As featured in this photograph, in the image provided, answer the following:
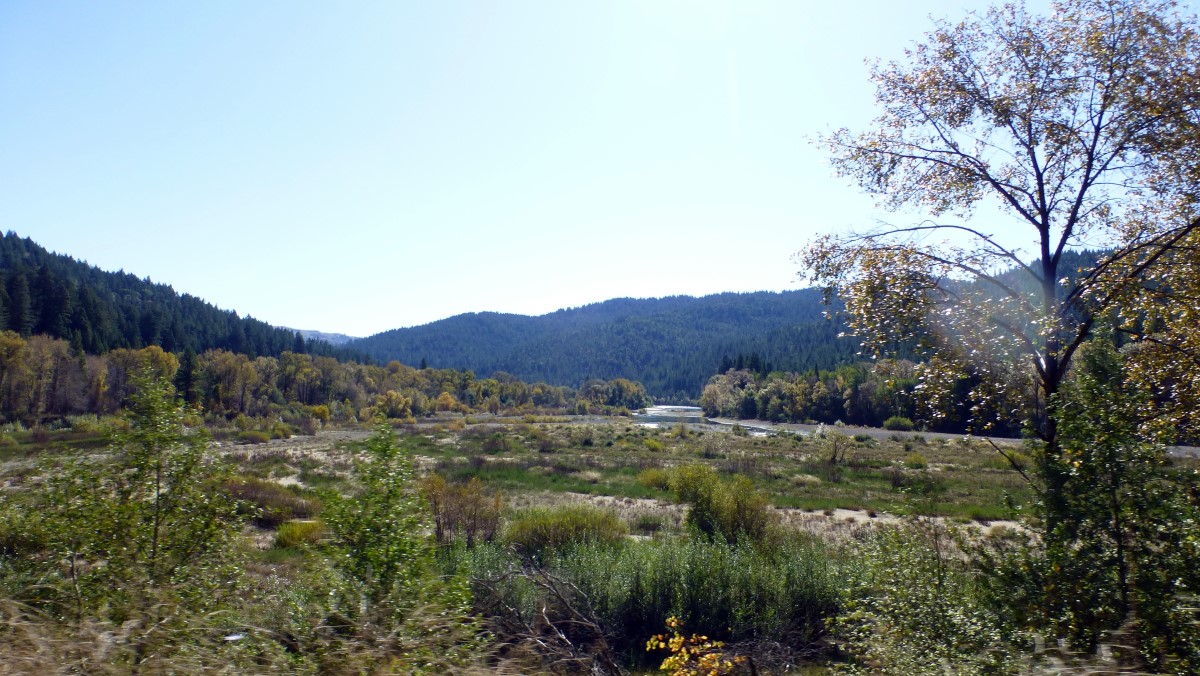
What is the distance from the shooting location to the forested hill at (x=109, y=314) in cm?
8006

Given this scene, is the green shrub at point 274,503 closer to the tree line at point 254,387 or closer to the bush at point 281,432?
the tree line at point 254,387

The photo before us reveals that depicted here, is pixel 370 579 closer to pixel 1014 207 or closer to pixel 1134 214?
pixel 1014 207

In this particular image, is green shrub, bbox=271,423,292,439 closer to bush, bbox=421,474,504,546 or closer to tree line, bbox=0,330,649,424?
tree line, bbox=0,330,649,424

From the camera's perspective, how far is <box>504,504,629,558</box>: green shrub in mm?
16172

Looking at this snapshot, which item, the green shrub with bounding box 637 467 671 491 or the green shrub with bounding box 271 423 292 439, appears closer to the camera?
the green shrub with bounding box 637 467 671 491

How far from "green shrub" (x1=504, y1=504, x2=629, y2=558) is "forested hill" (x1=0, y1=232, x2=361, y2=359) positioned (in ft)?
261

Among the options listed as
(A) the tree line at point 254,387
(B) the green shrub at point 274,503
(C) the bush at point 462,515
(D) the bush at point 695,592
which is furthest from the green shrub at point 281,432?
(D) the bush at point 695,592

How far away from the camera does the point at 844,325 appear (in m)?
7.15

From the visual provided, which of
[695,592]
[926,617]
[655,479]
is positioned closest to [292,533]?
[695,592]

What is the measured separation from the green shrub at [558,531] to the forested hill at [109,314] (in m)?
79.6

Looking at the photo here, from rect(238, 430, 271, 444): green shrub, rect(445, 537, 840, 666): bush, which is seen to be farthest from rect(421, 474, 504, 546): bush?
rect(238, 430, 271, 444): green shrub

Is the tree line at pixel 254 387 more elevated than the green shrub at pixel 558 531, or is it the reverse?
the tree line at pixel 254 387

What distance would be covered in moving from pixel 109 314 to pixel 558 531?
327 ft

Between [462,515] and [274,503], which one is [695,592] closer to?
[462,515]
